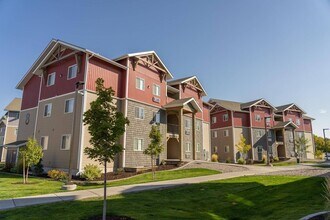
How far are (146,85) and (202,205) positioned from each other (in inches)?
727

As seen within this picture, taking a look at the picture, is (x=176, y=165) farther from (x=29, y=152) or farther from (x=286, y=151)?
(x=286, y=151)

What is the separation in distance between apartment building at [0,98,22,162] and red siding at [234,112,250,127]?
4303 centimetres

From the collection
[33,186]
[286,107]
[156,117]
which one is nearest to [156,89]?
[156,117]

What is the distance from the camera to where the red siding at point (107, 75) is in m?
21.7

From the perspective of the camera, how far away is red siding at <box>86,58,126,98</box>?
71.3 feet

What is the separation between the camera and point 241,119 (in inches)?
1843

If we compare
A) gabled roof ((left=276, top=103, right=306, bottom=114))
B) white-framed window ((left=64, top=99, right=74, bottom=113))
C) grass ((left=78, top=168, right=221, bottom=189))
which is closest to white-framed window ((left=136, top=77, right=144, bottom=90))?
white-framed window ((left=64, top=99, right=74, bottom=113))

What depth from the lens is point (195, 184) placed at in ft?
47.0

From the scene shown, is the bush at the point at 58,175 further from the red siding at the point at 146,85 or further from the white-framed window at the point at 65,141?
the red siding at the point at 146,85

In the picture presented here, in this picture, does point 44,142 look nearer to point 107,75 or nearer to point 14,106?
point 107,75

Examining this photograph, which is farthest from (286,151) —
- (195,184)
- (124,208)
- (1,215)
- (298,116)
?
(1,215)

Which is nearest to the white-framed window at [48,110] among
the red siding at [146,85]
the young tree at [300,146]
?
the red siding at [146,85]

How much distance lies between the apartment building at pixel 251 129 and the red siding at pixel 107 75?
27713mm

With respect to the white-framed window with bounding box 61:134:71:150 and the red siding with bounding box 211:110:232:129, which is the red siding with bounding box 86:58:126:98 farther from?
the red siding with bounding box 211:110:232:129
